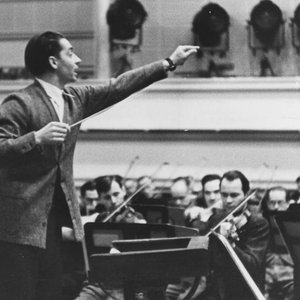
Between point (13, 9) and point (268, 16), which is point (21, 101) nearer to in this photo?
point (268, 16)

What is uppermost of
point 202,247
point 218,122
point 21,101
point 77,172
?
point 21,101

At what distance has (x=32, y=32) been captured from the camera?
8.12m

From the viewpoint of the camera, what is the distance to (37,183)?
261cm

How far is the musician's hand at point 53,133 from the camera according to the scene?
8.13 feet

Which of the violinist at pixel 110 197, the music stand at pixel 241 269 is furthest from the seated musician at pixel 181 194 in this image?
the music stand at pixel 241 269

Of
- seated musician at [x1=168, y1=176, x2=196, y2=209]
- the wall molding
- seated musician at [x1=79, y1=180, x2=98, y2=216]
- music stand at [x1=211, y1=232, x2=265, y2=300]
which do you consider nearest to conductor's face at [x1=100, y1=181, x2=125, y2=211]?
seated musician at [x1=79, y1=180, x2=98, y2=216]

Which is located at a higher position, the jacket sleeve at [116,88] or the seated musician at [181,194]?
the jacket sleeve at [116,88]

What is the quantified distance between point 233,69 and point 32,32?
6.28 ft

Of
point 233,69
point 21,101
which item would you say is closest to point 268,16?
point 233,69

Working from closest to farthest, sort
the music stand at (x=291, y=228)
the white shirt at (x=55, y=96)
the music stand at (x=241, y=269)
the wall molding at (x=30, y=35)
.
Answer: the music stand at (x=241, y=269)
the white shirt at (x=55, y=96)
the music stand at (x=291, y=228)
the wall molding at (x=30, y=35)

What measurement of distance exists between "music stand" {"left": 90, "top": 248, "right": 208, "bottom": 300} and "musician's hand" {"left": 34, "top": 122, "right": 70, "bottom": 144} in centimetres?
34

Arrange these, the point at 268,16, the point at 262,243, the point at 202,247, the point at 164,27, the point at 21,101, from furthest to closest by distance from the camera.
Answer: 1. the point at 164,27
2. the point at 268,16
3. the point at 262,243
4. the point at 21,101
5. the point at 202,247

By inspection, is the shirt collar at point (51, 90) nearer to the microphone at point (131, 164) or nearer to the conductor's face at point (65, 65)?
the conductor's face at point (65, 65)

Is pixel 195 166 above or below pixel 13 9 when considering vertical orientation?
below
